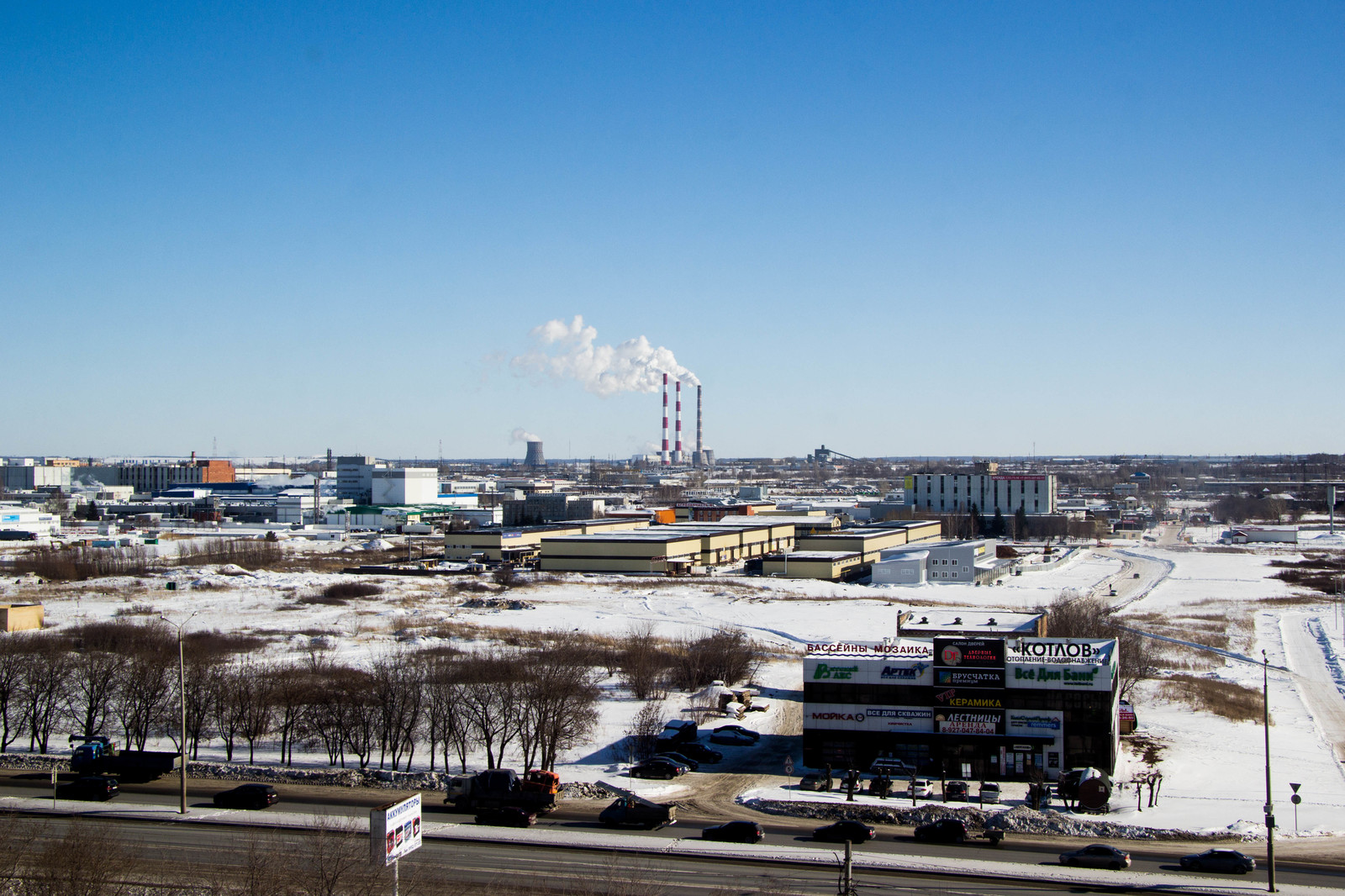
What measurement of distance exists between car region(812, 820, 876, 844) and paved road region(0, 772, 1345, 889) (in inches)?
7.6

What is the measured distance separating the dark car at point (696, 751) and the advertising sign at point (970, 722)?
480 cm

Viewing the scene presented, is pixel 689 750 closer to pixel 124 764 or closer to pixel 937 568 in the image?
pixel 124 764

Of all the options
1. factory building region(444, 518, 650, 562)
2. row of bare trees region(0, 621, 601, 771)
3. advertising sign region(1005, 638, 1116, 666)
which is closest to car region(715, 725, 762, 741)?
row of bare trees region(0, 621, 601, 771)

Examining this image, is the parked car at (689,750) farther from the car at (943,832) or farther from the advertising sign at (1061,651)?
the car at (943,832)

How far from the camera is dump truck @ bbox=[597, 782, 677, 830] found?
17.8 m

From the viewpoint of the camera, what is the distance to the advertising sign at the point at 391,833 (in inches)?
475

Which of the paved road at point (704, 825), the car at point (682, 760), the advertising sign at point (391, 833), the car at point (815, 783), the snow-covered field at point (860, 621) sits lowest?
the snow-covered field at point (860, 621)

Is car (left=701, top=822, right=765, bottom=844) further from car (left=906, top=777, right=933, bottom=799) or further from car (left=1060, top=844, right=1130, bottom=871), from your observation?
car (left=906, top=777, right=933, bottom=799)

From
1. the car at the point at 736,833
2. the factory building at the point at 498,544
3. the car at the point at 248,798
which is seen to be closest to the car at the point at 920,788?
the car at the point at 736,833

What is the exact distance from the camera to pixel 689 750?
79.0ft

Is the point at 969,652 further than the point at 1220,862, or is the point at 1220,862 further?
the point at 969,652

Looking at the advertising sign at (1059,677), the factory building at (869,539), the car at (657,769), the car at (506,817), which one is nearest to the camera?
the car at (506,817)

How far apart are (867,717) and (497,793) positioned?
8680 millimetres

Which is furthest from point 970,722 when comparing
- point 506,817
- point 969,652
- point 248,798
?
point 248,798
